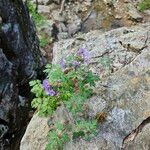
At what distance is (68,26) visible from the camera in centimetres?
1020

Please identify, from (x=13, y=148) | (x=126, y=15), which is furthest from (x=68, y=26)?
(x=13, y=148)

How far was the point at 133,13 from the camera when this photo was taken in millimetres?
10594

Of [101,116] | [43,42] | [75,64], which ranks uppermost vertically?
[75,64]

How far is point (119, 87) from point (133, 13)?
268 inches

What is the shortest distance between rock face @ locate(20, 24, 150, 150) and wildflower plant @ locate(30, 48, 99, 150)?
13 cm

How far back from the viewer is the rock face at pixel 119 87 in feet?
12.4

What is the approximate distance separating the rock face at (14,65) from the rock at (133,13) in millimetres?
4612

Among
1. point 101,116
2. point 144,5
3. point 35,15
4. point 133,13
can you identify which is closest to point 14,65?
point 101,116

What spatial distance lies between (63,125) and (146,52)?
1.44 meters

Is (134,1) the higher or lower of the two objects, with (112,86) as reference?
lower

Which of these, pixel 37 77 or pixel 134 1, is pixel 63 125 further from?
pixel 134 1

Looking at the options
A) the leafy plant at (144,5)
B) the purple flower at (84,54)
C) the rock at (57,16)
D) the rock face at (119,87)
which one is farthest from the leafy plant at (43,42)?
the purple flower at (84,54)

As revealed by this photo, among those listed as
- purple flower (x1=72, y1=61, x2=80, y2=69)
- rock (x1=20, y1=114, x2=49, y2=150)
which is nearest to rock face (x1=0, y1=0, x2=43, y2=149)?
rock (x1=20, y1=114, x2=49, y2=150)

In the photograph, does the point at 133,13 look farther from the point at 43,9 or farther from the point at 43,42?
the point at 43,42
